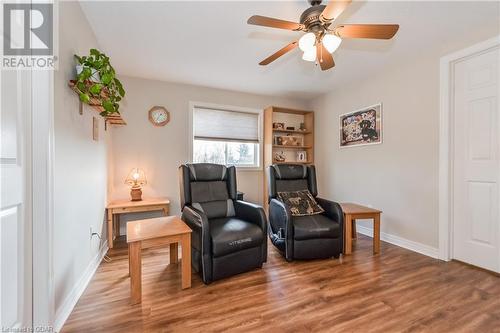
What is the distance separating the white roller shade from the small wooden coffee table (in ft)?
6.39

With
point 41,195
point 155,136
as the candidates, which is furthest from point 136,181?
point 41,195

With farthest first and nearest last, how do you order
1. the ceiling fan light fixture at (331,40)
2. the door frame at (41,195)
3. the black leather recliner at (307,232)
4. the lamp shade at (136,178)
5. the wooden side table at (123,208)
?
the lamp shade at (136,178) < the wooden side table at (123,208) < the black leather recliner at (307,232) < the ceiling fan light fixture at (331,40) < the door frame at (41,195)

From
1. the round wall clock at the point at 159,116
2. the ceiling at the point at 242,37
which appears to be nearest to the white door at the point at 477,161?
the ceiling at the point at 242,37

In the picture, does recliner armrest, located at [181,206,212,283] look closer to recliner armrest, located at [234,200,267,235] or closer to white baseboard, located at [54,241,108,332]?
recliner armrest, located at [234,200,267,235]

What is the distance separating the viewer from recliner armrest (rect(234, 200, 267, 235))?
2229 millimetres

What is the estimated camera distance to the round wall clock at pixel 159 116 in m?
3.40

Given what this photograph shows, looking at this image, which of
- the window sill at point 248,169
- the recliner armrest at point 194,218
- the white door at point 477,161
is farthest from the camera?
the window sill at point 248,169

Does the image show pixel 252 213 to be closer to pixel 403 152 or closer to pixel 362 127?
pixel 403 152

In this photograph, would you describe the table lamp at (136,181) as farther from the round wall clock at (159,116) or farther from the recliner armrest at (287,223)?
the recliner armrest at (287,223)

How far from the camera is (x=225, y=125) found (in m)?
3.85

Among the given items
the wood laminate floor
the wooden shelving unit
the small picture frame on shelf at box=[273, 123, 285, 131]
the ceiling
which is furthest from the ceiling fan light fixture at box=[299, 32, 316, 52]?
the small picture frame on shelf at box=[273, 123, 285, 131]

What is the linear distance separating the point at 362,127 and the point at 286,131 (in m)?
1.25

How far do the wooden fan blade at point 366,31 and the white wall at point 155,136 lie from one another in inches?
97.6

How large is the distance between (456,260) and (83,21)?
14.1ft
